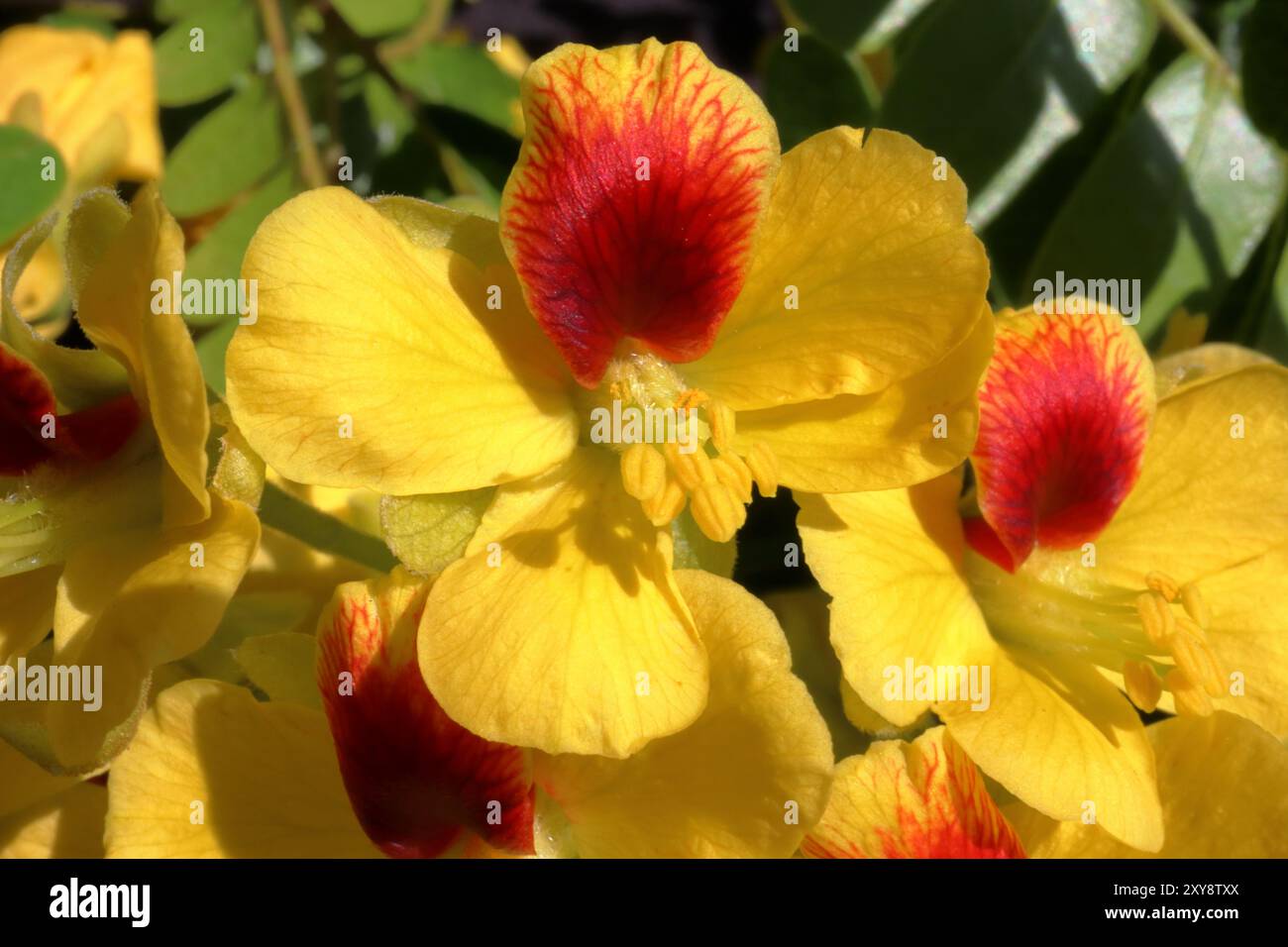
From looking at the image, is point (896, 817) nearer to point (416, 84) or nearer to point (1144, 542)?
point (1144, 542)

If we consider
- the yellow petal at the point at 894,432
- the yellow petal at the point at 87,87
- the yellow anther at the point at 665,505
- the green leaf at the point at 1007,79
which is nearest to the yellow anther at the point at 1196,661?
the yellow petal at the point at 894,432

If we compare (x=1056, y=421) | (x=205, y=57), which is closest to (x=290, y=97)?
(x=205, y=57)

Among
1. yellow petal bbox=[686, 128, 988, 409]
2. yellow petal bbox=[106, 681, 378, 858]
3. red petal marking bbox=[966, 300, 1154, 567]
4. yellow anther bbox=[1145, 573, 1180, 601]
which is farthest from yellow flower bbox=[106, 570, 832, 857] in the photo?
yellow anther bbox=[1145, 573, 1180, 601]

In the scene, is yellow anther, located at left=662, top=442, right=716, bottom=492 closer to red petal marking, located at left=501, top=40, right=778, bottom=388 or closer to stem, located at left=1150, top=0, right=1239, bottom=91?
red petal marking, located at left=501, top=40, right=778, bottom=388

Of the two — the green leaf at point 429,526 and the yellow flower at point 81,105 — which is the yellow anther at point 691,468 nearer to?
the green leaf at point 429,526

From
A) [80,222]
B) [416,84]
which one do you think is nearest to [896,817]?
[80,222]

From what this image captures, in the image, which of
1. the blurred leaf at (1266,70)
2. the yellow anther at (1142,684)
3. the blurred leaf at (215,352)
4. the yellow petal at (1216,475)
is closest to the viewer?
the yellow anther at (1142,684)

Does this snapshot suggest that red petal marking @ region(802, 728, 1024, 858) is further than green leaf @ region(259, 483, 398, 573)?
No
